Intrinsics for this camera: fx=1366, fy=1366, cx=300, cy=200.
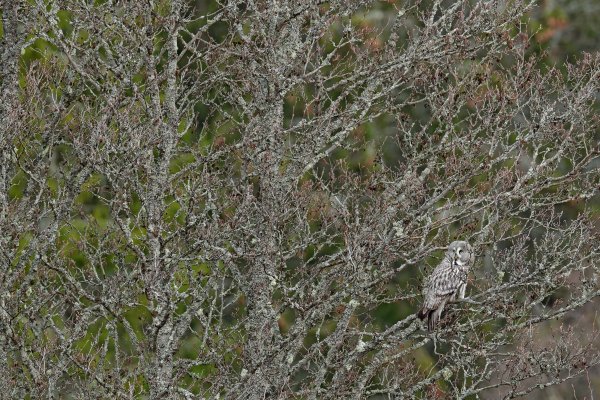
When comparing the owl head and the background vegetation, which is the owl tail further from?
the owl head

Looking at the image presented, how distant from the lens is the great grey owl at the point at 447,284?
15.1m

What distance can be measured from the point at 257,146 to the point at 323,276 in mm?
1662

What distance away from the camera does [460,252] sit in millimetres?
15273

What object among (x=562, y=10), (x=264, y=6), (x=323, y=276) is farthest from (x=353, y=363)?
(x=562, y=10)

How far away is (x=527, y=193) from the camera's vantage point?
49.1 feet

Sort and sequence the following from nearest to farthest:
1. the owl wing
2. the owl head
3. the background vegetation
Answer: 1. the background vegetation
2. the owl head
3. the owl wing

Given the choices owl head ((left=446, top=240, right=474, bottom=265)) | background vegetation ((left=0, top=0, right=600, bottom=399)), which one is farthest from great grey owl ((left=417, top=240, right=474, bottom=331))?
background vegetation ((left=0, top=0, right=600, bottom=399))

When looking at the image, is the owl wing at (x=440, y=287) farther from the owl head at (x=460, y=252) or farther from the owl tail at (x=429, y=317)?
the owl head at (x=460, y=252)

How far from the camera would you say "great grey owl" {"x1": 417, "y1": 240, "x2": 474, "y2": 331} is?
15.1 metres

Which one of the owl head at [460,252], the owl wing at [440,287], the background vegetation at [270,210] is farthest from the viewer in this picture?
the owl wing at [440,287]

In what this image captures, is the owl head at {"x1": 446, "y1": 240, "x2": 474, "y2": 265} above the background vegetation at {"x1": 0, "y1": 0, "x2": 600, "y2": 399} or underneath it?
underneath

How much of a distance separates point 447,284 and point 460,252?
42cm

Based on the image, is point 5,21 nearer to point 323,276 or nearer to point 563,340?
point 323,276

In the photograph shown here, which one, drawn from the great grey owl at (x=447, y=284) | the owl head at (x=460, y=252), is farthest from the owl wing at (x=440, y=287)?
the owl head at (x=460, y=252)
